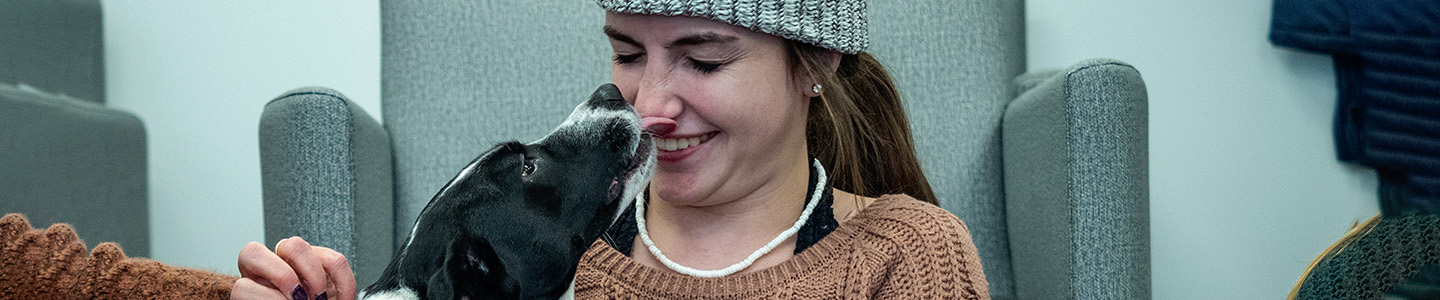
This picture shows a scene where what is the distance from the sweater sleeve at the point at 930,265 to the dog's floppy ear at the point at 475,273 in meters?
0.41

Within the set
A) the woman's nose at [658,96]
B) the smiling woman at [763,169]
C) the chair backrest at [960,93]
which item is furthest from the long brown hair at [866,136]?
the chair backrest at [960,93]

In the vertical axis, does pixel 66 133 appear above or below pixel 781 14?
below

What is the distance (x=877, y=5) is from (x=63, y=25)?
1.49m

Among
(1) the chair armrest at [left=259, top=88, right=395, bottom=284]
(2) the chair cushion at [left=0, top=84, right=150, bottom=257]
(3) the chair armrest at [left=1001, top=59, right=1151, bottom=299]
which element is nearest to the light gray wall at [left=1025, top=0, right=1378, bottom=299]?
(3) the chair armrest at [left=1001, top=59, right=1151, bottom=299]

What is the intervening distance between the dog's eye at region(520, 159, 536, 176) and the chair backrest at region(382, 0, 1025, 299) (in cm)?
66

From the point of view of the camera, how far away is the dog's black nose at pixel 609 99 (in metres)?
1.01

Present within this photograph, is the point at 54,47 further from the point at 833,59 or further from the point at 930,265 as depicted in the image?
the point at 930,265

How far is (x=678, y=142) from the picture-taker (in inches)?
41.3

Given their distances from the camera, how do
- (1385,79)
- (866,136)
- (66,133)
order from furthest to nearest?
(66,133) < (1385,79) < (866,136)

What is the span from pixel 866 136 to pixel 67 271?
2.74 feet

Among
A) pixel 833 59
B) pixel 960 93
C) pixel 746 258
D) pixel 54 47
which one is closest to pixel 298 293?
pixel 746 258

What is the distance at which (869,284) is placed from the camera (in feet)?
3.47

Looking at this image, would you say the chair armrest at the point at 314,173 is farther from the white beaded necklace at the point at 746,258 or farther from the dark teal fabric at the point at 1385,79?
the dark teal fabric at the point at 1385,79

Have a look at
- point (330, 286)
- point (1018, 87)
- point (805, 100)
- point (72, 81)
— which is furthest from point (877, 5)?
point (72, 81)
